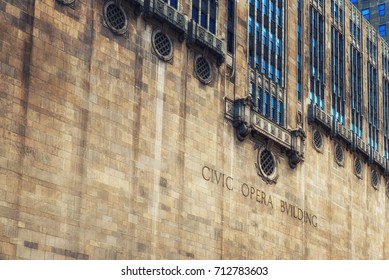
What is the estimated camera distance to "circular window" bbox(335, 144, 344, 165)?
79375 millimetres

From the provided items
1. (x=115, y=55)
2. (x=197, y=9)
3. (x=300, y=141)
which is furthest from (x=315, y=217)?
(x=115, y=55)

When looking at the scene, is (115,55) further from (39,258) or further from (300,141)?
(300,141)

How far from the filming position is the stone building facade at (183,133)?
48.9 meters

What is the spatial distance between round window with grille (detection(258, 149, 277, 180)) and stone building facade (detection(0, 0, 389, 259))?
13 centimetres

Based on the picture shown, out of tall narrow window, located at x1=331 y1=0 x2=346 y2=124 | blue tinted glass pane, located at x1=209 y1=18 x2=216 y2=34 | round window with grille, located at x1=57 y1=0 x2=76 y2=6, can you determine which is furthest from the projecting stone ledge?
round window with grille, located at x1=57 y1=0 x2=76 y2=6

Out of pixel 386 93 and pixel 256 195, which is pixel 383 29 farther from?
pixel 256 195

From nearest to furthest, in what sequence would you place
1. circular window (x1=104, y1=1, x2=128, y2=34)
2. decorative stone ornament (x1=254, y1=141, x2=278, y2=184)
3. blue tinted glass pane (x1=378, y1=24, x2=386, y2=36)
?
circular window (x1=104, y1=1, x2=128, y2=34) < decorative stone ornament (x1=254, y1=141, x2=278, y2=184) < blue tinted glass pane (x1=378, y1=24, x2=386, y2=36)

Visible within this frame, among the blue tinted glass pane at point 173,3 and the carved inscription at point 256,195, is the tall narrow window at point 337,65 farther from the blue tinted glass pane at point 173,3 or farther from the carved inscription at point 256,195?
the blue tinted glass pane at point 173,3

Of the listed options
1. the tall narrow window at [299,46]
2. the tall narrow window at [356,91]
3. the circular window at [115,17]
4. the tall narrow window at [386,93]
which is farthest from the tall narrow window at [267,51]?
the tall narrow window at [386,93]

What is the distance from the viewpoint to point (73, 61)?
51.9 metres

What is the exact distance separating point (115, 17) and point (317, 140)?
2712cm

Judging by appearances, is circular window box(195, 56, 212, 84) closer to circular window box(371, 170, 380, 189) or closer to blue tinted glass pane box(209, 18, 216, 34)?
blue tinted glass pane box(209, 18, 216, 34)
